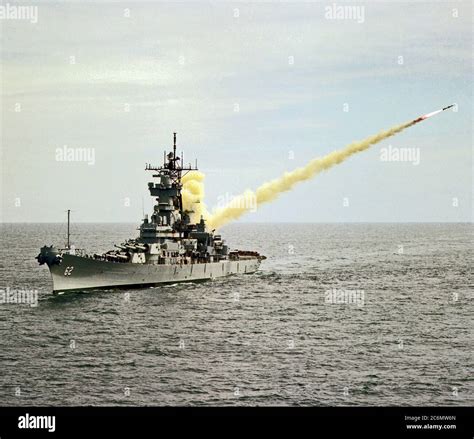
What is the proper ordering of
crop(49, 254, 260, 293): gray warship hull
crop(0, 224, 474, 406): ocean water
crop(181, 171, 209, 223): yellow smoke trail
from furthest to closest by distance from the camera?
crop(181, 171, 209, 223): yellow smoke trail, crop(49, 254, 260, 293): gray warship hull, crop(0, 224, 474, 406): ocean water

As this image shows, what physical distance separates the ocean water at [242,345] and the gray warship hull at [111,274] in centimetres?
124

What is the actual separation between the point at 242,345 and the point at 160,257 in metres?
29.7

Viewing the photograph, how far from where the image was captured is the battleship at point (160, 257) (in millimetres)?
65125

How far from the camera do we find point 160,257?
73.6 metres

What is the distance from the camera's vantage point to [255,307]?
61125 mm

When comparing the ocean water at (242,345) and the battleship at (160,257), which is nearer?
the ocean water at (242,345)

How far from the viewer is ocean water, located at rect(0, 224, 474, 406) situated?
Result: 3469 centimetres

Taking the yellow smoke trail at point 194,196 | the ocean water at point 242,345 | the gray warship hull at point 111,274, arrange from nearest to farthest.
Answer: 1. the ocean water at point 242,345
2. the gray warship hull at point 111,274
3. the yellow smoke trail at point 194,196

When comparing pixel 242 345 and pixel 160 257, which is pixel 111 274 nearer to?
pixel 160 257

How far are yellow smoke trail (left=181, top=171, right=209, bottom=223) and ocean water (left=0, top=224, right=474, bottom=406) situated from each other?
1386 centimetres

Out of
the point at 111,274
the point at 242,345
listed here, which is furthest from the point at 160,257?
the point at 242,345

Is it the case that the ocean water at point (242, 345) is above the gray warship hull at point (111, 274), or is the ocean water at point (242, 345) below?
below
